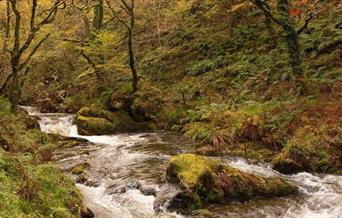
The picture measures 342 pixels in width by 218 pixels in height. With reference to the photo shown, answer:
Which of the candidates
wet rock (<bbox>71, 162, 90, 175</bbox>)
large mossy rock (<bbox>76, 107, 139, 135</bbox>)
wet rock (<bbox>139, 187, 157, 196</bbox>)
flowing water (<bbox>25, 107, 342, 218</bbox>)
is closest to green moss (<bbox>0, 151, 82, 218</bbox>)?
flowing water (<bbox>25, 107, 342, 218</bbox>)

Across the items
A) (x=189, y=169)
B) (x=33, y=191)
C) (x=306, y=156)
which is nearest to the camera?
(x=33, y=191)

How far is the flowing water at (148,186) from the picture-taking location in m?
10.2

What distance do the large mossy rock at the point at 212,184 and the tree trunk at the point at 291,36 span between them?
638cm

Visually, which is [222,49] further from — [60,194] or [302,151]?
[60,194]

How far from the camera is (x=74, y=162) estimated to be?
14.7 metres

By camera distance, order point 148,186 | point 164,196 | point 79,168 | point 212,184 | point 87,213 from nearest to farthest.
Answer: point 87,213
point 164,196
point 212,184
point 148,186
point 79,168

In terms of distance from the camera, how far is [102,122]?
68.4 ft

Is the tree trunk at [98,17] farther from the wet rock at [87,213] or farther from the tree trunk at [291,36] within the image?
the wet rock at [87,213]

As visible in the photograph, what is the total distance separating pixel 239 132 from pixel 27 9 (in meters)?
14.2

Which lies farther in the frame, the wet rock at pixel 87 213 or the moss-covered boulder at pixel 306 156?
the moss-covered boulder at pixel 306 156

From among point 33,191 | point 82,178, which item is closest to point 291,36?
point 82,178

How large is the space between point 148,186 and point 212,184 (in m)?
1.66

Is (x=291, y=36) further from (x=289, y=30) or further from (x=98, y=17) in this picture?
(x=98, y=17)

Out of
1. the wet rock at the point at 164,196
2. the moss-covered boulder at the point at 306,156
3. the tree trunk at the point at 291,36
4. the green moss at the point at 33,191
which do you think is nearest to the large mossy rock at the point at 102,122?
the tree trunk at the point at 291,36
